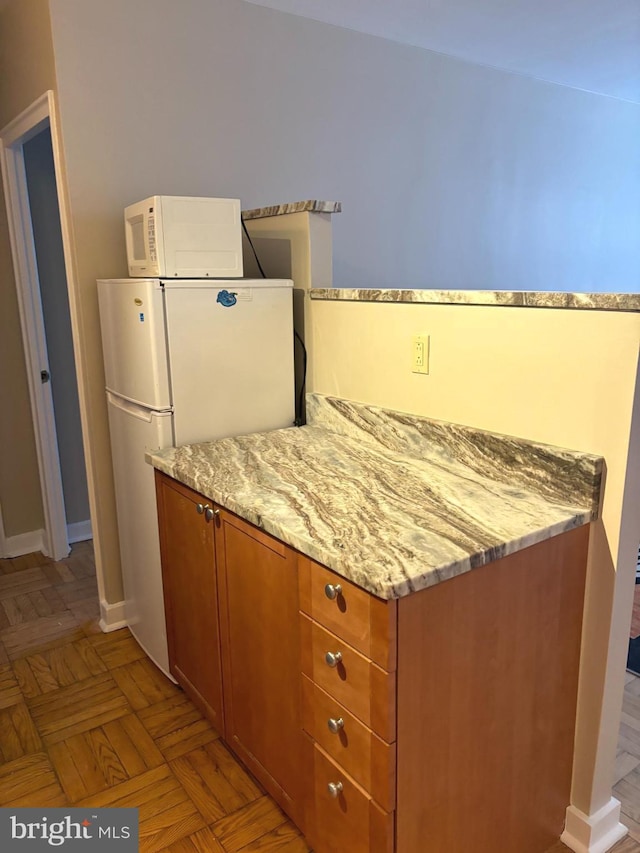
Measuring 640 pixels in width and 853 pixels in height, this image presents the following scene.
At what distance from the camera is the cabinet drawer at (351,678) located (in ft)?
3.92

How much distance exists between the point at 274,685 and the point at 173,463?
717 millimetres

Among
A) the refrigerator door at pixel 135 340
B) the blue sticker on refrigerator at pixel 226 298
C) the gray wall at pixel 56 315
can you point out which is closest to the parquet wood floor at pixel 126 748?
the gray wall at pixel 56 315

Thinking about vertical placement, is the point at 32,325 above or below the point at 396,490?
above

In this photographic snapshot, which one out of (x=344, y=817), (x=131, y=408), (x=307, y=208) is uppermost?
(x=307, y=208)

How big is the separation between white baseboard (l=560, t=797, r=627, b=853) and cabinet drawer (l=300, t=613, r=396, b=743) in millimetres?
796

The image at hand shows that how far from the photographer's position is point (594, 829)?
5.29 feet

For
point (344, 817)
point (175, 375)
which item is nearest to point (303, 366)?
point (175, 375)

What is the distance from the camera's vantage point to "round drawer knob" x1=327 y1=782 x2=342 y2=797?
136cm

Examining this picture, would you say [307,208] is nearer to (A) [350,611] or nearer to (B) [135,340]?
(B) [135,340]

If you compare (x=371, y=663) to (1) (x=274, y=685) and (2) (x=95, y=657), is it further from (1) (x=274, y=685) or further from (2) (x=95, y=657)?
(2) (x=95, y=657)

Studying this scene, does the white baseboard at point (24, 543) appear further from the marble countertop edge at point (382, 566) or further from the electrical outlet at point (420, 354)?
the electrical outlet at point (420, 354)

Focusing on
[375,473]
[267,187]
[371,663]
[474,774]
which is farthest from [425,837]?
[267,187]

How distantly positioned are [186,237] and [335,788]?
165 cm

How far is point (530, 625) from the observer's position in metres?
1.41
